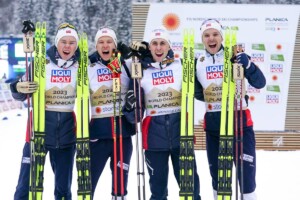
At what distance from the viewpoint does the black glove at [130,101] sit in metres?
4.71

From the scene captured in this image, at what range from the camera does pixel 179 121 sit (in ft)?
16.0

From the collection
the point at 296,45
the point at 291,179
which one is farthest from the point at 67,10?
the point at 291,179

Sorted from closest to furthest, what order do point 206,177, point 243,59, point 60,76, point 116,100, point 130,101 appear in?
point 243,59 → point 130,101 → point 60,76 → point 116,100 → point 206,177

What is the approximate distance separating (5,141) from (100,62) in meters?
8.07

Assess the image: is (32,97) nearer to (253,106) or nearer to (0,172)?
(0,172)

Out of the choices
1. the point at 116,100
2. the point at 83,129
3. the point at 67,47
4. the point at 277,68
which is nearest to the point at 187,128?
the point at 116,100

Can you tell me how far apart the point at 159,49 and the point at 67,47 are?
88 centimetres

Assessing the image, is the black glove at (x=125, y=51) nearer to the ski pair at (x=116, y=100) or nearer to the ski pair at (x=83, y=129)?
the ski pair at (x=116, y=100)

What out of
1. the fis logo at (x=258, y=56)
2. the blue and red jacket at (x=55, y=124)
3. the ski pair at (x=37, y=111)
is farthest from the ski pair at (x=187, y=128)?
the fis logo at (x=258, y=56)

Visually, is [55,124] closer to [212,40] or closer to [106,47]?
[106,47]

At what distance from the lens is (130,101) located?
471 cm

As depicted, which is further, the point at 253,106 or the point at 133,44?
the point at 253,106

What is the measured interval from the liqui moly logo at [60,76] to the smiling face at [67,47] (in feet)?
0.44

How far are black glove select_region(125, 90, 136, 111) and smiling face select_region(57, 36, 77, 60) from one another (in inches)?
26.5
